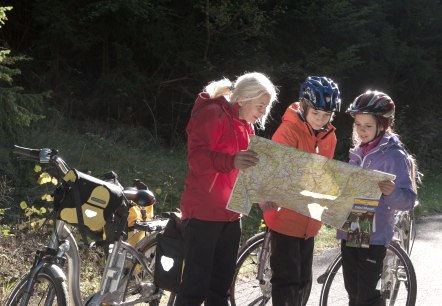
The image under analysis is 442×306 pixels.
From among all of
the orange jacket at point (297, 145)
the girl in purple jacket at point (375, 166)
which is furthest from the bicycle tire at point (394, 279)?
the orange jacket at point (297, 145)

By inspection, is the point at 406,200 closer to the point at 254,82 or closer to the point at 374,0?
the point at 254,82

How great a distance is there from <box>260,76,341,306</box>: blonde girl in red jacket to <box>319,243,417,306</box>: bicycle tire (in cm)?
68

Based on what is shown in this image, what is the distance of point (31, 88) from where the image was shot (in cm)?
1222

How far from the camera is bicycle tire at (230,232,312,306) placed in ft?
16.8

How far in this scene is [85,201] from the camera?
13.6 ft

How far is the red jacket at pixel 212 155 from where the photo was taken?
3.99 meters

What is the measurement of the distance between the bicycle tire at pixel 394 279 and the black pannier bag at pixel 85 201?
6.13 ft

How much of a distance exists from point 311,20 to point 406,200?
992cm

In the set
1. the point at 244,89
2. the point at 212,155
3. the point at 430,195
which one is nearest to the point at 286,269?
the point at 212,155

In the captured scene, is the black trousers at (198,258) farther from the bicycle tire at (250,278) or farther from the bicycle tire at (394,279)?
the bicycle tire at (394,279)

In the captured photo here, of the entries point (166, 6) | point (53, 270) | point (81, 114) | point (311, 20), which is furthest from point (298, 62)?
point (53, 270)

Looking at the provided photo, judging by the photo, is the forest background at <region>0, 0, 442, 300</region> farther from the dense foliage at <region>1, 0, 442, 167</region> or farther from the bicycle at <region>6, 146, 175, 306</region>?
the bicycle at <region>6, 146, 175, 306</region>

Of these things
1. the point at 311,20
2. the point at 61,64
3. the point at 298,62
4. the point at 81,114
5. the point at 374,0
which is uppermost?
the point at 374,0

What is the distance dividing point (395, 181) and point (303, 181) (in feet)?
1.95
